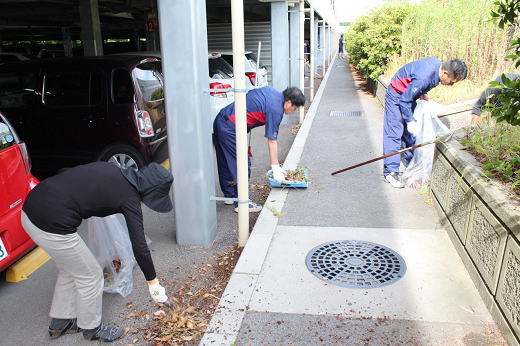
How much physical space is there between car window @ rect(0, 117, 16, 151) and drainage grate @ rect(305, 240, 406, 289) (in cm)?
284

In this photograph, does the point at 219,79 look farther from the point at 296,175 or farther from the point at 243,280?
the point at 243,280

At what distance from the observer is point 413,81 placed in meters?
5.51

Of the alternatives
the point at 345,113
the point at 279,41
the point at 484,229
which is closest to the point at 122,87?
the point at 484,229

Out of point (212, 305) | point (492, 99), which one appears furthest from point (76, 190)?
point (492, 99)

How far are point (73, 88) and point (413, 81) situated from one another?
14.5 feet

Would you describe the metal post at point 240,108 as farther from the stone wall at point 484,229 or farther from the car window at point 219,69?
the car window at point 219,69

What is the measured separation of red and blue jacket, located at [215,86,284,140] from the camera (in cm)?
477

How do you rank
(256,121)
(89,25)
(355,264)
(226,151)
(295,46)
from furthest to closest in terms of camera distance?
(89,25) < (295,46) < (226,151) < (256,121) < (355,264)

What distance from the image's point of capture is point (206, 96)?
4234 mm

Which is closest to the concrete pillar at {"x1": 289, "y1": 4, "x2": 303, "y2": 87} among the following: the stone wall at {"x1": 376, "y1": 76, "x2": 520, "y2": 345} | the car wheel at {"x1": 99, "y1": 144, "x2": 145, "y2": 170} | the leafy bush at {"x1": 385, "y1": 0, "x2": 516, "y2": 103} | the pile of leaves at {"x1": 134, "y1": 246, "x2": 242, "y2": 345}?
the leafy bush at {"x1": 385, "y1": 0, "x2": 516, "y2": 103}

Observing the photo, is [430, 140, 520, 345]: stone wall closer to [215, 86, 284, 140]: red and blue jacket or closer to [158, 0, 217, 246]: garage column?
[215, 86, 284, 140]: red and blue jacket

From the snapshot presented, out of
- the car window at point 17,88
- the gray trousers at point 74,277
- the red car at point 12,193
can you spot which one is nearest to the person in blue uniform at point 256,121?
the red car at point 12,193

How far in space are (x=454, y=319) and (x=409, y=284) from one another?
49 centimetres

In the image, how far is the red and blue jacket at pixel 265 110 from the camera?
4.77 meters
